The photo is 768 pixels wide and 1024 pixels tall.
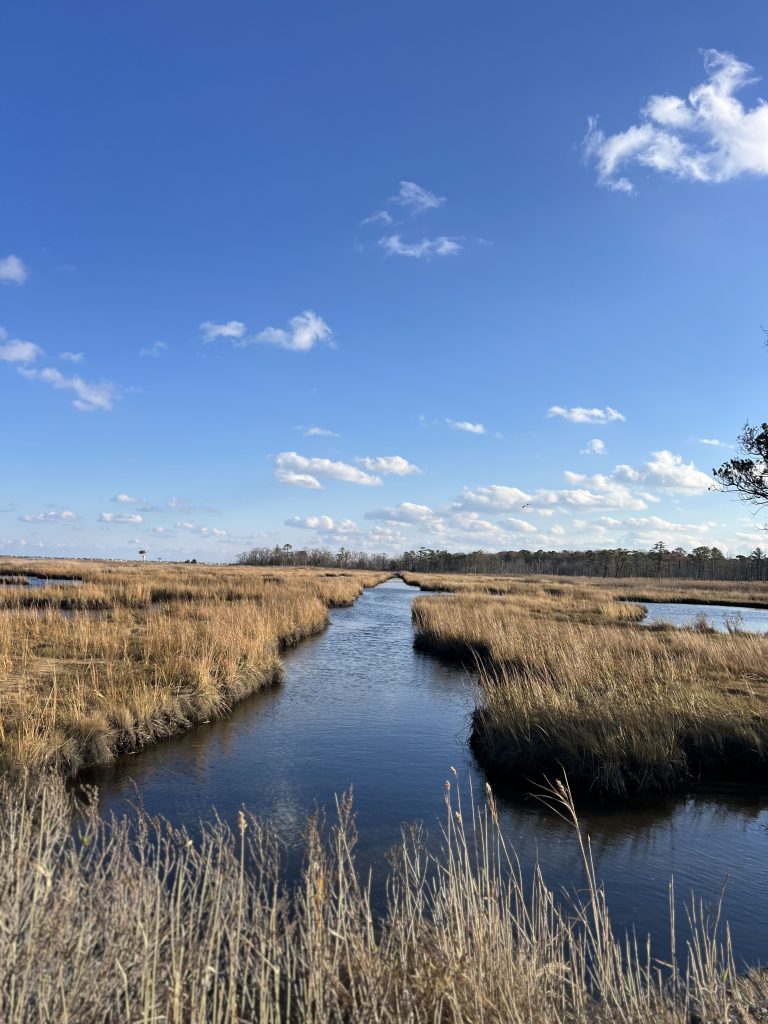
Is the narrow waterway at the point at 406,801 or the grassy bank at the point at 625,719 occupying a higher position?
the grassy bank at the point at 625,719

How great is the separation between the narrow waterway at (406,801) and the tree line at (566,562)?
9188 centimetres

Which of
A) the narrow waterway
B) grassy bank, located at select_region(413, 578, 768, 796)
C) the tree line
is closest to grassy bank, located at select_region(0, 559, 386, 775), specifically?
the narrow waterway

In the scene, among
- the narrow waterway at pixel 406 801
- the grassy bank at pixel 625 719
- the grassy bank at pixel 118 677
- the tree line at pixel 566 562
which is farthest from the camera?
the tree line at pixel 566 562

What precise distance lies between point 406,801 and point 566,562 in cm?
11371

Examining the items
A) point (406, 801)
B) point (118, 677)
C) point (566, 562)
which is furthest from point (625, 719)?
point (566, 562)

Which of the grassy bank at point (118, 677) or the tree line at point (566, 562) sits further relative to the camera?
the tree line at point (566, 562)

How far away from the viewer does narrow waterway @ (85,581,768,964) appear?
5801 mm

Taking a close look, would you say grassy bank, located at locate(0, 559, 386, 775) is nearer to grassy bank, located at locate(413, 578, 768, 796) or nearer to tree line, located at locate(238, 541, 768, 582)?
grassy bank, located at locate(413, 578, 768, 796)

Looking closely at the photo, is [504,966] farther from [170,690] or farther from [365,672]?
[365,672]

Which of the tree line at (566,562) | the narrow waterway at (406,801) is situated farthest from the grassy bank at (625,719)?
the tree line at (566,562)

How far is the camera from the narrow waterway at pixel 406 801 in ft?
19.0

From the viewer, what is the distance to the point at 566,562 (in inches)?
4572

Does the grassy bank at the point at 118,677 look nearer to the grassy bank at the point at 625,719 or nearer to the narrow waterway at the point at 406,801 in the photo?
the narrow waterway at the point at 406,801

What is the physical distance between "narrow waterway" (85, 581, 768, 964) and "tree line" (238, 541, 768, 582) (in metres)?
91.9
